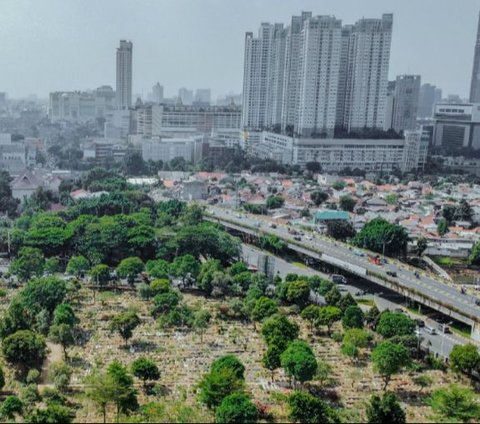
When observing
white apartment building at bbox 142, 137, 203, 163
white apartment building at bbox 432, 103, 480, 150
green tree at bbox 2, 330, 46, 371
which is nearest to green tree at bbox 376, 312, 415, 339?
green tree at bbox 2, 330, 46, 371

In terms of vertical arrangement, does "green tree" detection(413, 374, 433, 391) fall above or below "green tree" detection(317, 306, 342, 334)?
below

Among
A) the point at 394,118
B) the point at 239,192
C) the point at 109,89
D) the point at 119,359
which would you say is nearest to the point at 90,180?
the point at 239,192

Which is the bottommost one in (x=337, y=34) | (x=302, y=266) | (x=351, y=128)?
(x=302, y=266)

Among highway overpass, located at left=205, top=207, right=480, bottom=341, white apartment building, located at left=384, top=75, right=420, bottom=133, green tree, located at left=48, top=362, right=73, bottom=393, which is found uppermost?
white apartment building, located at left=384, top=75, right=420, bottom=133

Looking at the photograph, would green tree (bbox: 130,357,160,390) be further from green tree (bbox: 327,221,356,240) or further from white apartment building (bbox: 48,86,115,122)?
white apartment building (bbox: 48,86,115,122)

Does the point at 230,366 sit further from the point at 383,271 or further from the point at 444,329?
the point at 383,271

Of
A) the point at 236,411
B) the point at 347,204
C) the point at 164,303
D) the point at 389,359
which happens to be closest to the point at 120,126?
the point at 347,204

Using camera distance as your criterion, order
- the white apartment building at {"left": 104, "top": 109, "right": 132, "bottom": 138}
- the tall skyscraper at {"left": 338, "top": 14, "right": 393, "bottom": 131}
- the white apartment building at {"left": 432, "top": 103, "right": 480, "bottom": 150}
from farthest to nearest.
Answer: the white apartment building at {"left": 104, "top": 109, "right": 132, "bottom": 138}, the white apartment building at {"left": 432, "top": 103, "right": 480, "bottom": 150}, the tall skyscraper at {"left": 338, "top": 14, "right": 393, "bottom": 131}

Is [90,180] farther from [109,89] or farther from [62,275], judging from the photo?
[109,89]
